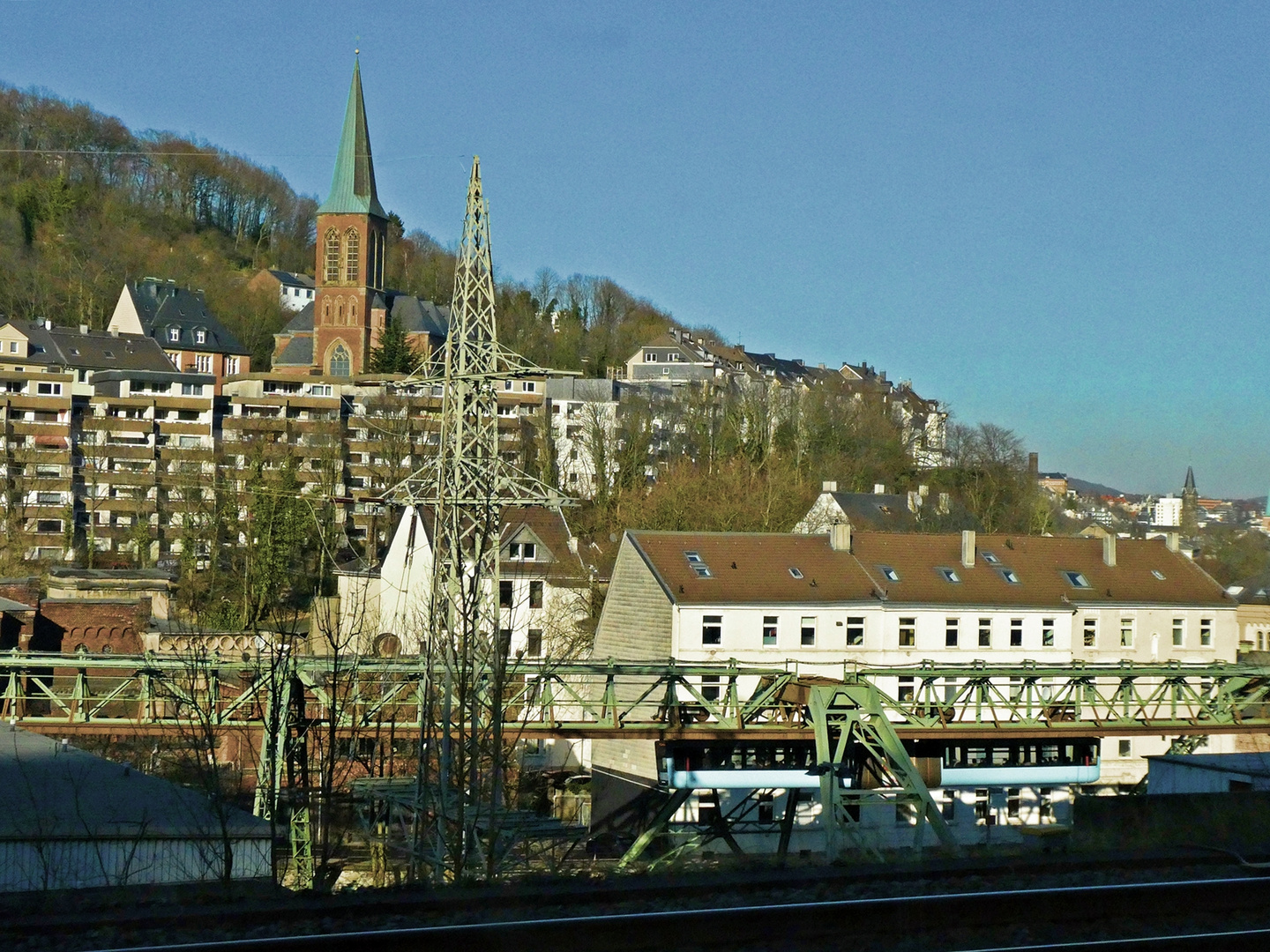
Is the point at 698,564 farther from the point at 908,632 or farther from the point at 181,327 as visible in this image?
the point at 181,327

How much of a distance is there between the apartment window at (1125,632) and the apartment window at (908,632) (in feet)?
23.3

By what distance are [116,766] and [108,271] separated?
99.3 metres

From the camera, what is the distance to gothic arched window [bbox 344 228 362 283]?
357 feet

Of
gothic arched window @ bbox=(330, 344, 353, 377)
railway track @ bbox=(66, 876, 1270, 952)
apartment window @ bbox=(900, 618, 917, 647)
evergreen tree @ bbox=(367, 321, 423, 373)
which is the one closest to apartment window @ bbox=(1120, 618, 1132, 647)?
apartment window @ bbox=(900, 618, 917, 647)

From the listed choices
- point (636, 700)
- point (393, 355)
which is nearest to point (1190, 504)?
point (393, 355)

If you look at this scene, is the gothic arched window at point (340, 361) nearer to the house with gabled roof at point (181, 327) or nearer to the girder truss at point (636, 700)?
the house with gabled roof at point (181, 327)

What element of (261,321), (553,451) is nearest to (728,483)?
(553,451)

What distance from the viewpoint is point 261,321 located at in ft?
378

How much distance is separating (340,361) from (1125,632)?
2865 inches

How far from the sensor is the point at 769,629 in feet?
126

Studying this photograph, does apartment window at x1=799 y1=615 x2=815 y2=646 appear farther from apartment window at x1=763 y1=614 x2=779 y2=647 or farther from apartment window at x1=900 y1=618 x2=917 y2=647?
apartment window at x1=900 y1=618 x2=917 y2=647

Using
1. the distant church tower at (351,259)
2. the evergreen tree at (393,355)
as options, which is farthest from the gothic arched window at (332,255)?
the evergreen tree at (393,355)

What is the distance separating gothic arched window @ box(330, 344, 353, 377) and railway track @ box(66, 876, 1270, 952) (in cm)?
9722

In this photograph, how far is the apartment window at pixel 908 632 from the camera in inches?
1572
